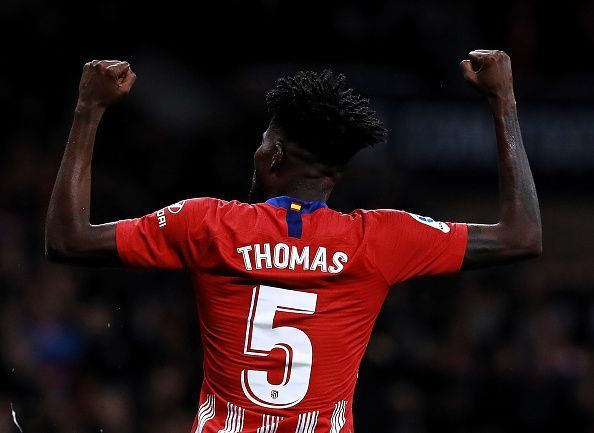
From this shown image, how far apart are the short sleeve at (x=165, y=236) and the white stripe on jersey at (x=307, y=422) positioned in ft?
1.99

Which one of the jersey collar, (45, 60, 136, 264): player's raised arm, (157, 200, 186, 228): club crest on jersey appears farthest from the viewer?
the jersey collar

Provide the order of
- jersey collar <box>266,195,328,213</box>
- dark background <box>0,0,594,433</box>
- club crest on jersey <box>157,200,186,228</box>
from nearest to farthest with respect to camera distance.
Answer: club crest on jersey <box>157,200,186,228</box> < jersey collar <box>266,195,328,213</box> < dark background <box>0,0,594,433</box>

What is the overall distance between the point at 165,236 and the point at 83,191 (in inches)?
11.4

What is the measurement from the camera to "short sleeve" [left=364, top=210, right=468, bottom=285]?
3572mm

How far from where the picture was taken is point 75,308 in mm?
9492

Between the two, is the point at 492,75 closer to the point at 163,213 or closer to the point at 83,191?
the point at 163,213

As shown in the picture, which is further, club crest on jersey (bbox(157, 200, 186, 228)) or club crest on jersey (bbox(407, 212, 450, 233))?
club crest on jersey (bbox(407, 212, 450, 233))

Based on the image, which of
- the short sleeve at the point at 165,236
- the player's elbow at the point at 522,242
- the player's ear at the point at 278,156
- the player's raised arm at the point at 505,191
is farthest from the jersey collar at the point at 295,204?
the player's elbow at the point at 522,242

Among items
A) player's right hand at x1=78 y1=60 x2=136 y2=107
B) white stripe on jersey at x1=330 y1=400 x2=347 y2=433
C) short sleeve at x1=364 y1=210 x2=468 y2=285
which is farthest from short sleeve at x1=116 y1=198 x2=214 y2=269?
white stripe on jersey at x1=330 y1=400 x2=347 y2=433

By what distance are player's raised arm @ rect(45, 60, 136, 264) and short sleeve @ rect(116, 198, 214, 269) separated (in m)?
0.04

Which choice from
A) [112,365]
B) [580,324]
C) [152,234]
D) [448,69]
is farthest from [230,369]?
[448,69]

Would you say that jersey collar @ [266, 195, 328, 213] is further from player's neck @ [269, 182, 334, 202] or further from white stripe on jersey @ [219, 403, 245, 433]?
white stripe on jersey @ [219, 403, 245, 433]

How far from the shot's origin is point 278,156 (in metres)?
3.63

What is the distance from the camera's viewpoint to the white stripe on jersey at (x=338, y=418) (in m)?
3.60
